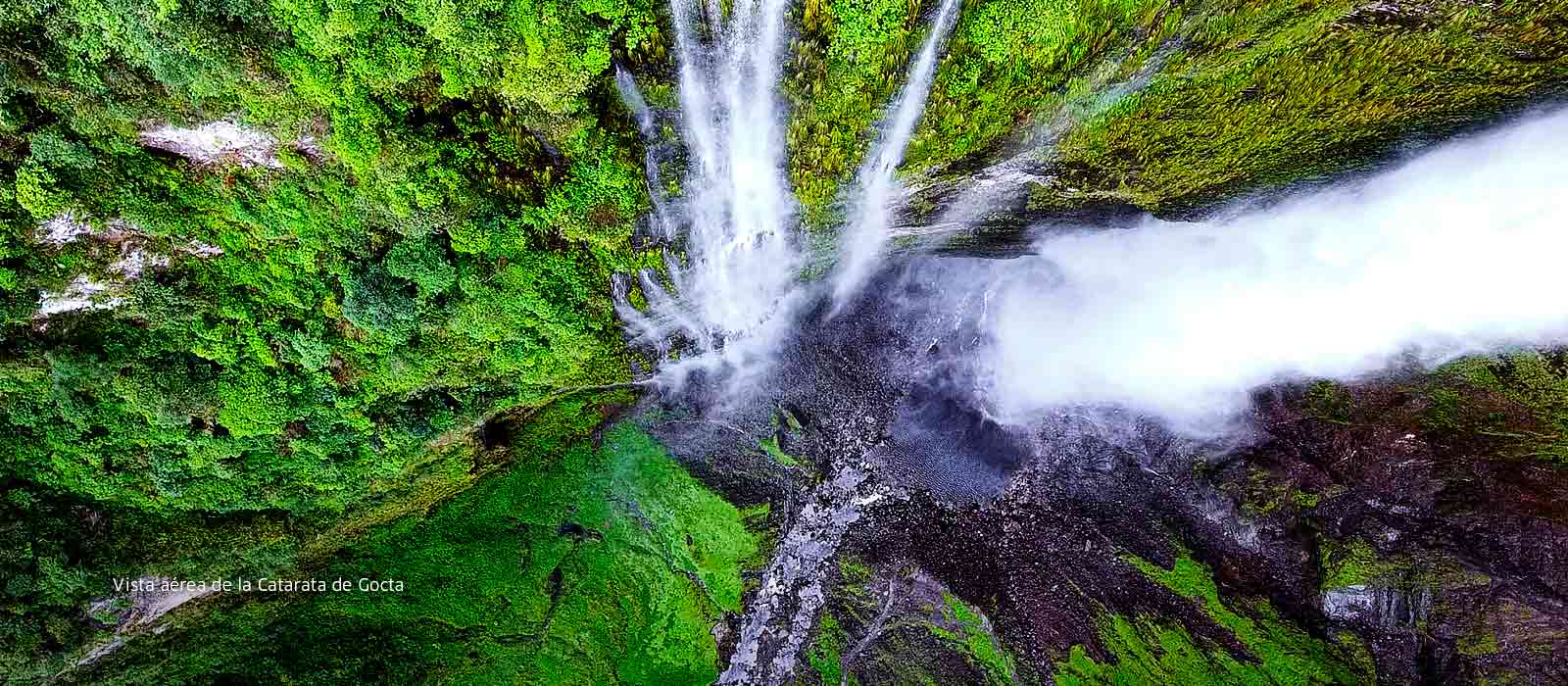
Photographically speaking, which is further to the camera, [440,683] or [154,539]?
[440,683]

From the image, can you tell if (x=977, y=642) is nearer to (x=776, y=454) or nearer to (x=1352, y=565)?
(x=776, y=454)

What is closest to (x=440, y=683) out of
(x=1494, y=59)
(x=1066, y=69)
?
(x=1066, y=69)

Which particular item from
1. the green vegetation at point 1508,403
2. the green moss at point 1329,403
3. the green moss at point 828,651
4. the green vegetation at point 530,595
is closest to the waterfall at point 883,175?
the green vegetation at point 530,595

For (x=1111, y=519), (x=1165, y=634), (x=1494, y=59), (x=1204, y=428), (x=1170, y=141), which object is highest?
(x=1170, y=141)

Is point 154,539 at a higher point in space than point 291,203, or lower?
lower

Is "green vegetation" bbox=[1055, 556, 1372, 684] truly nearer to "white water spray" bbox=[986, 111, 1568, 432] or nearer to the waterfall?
"white water spray" bbox=[986, 111, 1568, 432]

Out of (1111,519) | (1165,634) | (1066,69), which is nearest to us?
(1066,69)

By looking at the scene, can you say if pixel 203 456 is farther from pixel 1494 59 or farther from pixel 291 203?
pixel 1494 59
